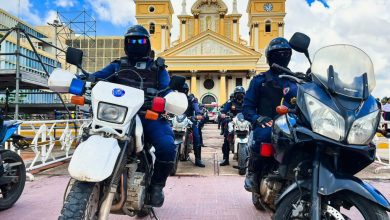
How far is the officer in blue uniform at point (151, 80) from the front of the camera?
9.71 ft

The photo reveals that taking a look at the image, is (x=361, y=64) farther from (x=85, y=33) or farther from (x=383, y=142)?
(x=85, y=33)

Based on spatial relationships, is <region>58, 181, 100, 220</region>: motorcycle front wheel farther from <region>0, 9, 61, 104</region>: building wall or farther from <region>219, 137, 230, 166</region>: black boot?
<region>0, 9, 61, 104</region>: building wall

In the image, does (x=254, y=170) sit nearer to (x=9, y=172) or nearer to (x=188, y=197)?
(x=188, y=197)

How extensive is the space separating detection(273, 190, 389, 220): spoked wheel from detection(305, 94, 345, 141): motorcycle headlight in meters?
0.33

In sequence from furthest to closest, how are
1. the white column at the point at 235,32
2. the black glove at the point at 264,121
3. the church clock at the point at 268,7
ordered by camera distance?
the white column at the point at 235,32 → the church clock at the point at 268,7 → the black glove at the point at 264,121

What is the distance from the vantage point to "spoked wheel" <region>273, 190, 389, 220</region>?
1988 mm

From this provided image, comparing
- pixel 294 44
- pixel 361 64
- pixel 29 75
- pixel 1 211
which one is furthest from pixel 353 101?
pixel 29 75

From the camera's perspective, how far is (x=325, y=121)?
2.14 meters

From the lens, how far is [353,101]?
2.14m

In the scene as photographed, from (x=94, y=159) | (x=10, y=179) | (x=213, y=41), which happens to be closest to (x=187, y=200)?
(x=10, y=179)

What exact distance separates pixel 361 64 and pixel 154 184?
1.78m

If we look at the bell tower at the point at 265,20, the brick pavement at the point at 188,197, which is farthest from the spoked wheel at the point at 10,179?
the bell tower at the point at 265,20

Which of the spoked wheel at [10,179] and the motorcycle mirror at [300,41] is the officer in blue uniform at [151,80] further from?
the spoked wheel at [10,179]

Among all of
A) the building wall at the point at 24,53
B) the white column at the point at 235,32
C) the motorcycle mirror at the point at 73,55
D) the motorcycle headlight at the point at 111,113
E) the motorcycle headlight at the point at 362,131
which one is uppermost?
the white column at the point at 235,32
